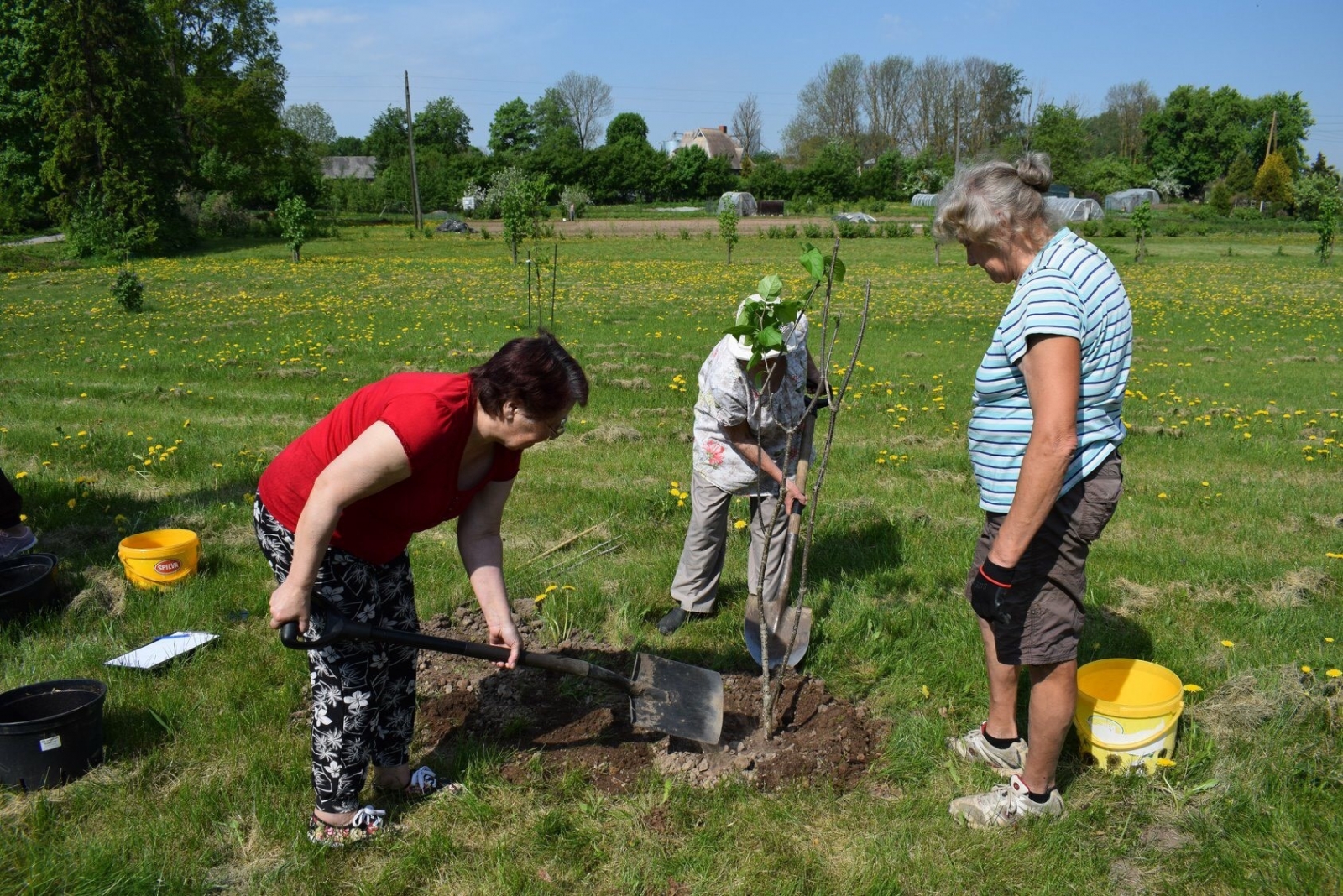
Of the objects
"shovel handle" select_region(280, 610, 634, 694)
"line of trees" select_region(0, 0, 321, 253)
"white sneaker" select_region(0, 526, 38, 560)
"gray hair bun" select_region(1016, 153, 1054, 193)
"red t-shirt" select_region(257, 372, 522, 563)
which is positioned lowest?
"white sneaker" select_region(0, 526, 38, 560)

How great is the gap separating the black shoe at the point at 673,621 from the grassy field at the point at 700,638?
124mm

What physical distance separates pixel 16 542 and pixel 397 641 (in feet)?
10.2

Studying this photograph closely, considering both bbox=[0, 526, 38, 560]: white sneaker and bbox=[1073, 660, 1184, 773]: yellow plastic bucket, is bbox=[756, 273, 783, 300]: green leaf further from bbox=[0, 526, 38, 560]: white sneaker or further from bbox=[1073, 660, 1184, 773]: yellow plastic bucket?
bbox=[0, 526, 38, 560]: white sneaker

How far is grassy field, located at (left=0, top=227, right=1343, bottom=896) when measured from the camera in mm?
2775

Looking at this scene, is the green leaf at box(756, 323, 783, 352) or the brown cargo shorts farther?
the green leaf at box(756, 323, 783, 352)

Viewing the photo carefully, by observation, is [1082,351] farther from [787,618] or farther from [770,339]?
[787,618]

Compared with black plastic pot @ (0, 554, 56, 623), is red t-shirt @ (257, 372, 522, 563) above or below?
above

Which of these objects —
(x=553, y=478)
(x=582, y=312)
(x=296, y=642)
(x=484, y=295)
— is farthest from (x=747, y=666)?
(x=484, y=295)

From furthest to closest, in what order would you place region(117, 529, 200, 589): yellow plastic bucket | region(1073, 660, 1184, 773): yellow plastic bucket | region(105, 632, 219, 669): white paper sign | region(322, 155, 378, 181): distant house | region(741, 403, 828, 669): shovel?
region(322, 155, 378, 181): distant house → region(117, 529, 200, 589): yellow plastic bucket → region(741, 403, 828, 669): shovel → region(105, 632, 219, 669): white paper sign → region(1073, 660, 1184, 773): yellow plastic bucket

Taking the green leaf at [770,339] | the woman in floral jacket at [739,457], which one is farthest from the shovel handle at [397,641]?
the green leaf at [770,339]

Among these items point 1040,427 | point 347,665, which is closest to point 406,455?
point 347,665

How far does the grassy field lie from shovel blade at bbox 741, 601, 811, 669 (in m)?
0.12

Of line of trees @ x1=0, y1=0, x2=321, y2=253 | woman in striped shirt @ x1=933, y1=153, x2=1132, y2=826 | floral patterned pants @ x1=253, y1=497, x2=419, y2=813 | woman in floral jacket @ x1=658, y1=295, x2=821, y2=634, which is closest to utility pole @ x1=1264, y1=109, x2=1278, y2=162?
line of trees @ x1=0, y1=0, x2=321, y2=253

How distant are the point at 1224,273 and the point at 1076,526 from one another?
27.4 m
